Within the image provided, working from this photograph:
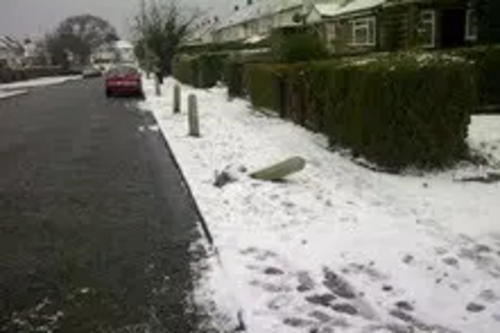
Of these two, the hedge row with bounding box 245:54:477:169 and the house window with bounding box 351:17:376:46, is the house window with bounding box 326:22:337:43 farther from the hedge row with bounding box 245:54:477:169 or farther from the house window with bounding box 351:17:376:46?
the hedge row with bounding box 245:54:477:169

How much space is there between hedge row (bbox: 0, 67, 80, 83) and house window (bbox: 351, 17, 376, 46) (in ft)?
138

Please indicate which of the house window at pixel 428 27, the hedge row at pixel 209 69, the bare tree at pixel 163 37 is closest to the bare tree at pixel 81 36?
the bare tree at pixel 163 37

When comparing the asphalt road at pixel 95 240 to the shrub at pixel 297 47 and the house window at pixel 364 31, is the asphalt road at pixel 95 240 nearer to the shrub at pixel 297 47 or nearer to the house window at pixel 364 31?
the shrub at pixel 297 47

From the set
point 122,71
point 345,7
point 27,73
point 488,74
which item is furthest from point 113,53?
point 488,74

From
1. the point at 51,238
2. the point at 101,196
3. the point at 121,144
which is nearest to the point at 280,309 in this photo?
the point at 51,238

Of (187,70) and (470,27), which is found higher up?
(470,27)

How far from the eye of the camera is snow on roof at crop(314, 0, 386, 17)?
3962cm

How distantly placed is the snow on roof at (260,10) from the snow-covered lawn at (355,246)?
5703 centimetres

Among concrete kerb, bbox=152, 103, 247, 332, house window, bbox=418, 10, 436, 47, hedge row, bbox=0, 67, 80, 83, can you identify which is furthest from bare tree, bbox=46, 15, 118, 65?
concrete kerb, bbox=152, 103, 247, 332

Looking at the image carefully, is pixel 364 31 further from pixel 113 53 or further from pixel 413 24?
pixel 113 53

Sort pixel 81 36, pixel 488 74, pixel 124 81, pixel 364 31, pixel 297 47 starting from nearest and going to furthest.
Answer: pixel 488 74, pixel 297 47, pixel 124 81, pixel 364 31, pixel 81 36

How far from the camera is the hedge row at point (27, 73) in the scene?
7451 cm

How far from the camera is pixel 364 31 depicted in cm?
4141

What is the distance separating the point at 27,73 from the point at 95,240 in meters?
81.1
